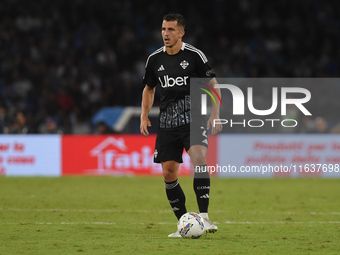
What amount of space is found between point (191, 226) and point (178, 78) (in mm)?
1598

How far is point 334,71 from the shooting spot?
21.1 m

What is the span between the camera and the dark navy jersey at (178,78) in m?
6.76

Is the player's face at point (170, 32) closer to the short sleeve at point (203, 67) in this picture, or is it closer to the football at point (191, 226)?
the short sleeve at point (203, 67)

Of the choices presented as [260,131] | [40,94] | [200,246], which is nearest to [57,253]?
[200,246]

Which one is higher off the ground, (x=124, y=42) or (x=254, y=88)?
(x=124, y=42)

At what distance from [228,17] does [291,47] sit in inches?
104

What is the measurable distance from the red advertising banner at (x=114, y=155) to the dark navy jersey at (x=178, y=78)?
29.8 feet

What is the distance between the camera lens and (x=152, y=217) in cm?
868

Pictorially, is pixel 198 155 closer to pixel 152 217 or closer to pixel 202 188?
pixel 202 188

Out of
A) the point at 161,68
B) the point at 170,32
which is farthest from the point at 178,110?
the point at 170,32

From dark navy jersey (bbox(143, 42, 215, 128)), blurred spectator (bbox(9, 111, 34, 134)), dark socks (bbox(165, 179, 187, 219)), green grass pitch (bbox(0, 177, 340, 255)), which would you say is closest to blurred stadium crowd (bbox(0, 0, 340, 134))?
blurred spectator (bbox(9, 111, 34, 134))

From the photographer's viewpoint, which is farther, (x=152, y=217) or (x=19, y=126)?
(x=19, y=126)

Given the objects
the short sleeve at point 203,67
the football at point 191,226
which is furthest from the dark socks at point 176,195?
the short sleeve at point 203,67

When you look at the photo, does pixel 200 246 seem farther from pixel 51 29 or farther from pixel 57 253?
pixel 51 29
